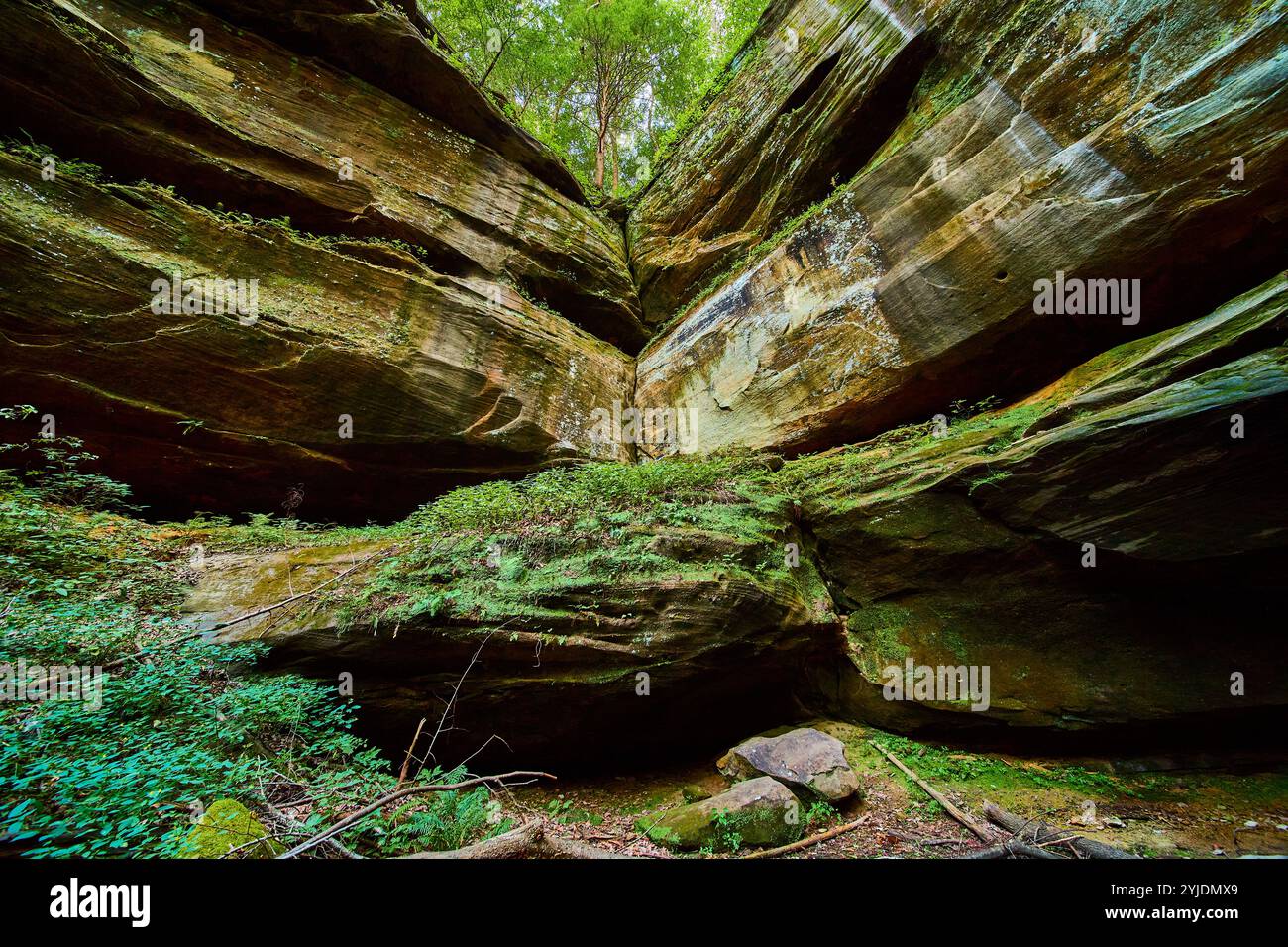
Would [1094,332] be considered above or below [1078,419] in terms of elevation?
above

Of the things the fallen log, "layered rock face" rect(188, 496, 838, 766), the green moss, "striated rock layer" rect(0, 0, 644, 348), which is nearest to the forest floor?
the fallen log

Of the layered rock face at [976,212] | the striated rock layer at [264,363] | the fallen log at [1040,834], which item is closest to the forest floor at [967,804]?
the fallen log at [1040,834]

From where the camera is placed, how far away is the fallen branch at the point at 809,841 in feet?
13.0

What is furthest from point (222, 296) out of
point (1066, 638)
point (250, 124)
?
point (1066, 638)

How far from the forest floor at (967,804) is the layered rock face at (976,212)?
4885 mm

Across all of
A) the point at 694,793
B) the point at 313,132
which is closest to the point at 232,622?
the point at 694,793

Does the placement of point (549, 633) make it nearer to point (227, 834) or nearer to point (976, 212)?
point (227, 834)

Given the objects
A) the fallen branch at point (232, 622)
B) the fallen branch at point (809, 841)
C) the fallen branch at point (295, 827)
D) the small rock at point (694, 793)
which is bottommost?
the small rock at point (694, 793)

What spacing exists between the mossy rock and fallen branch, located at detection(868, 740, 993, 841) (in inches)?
215

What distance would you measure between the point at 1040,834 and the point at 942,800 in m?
0.76

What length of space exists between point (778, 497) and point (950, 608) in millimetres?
2484

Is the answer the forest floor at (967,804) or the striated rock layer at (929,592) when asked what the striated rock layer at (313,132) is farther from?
the forest floor at (967,804)
